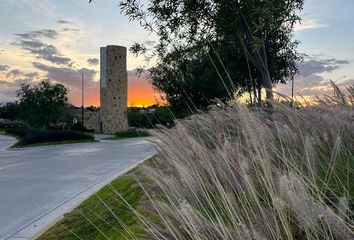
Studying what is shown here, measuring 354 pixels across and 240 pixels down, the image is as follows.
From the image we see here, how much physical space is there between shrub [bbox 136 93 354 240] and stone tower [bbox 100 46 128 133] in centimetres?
4329

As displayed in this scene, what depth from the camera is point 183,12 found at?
10.4 m

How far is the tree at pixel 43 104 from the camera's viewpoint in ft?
141

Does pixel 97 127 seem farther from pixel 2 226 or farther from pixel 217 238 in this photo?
pixel 217 238

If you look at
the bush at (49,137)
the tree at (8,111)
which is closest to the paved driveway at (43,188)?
the bush at (49,137)

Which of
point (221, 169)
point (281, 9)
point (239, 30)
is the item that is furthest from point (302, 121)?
point (239, 30)

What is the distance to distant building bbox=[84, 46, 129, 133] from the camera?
152 feet

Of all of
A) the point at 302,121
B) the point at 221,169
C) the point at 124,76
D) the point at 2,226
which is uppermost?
the point at 124,76

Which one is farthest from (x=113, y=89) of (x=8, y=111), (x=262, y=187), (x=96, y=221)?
(x=262, y=187)

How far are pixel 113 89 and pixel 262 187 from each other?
44832 mm

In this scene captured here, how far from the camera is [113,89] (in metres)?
46.3

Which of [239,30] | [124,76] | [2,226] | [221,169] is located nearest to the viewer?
[221,169]

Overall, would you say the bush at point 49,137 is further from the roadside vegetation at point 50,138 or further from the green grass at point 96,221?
the green grass at point 96,221

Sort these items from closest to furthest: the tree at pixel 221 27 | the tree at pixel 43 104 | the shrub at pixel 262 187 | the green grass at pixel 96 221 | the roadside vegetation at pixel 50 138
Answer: the shrub at pixel 262 187 < the green grass at pixel 96 221 < the tree at pixel 221 27 < the roadside vegetation at pixel 50 138 < the tree at pixel 43 104

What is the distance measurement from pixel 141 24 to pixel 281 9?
149 inches
